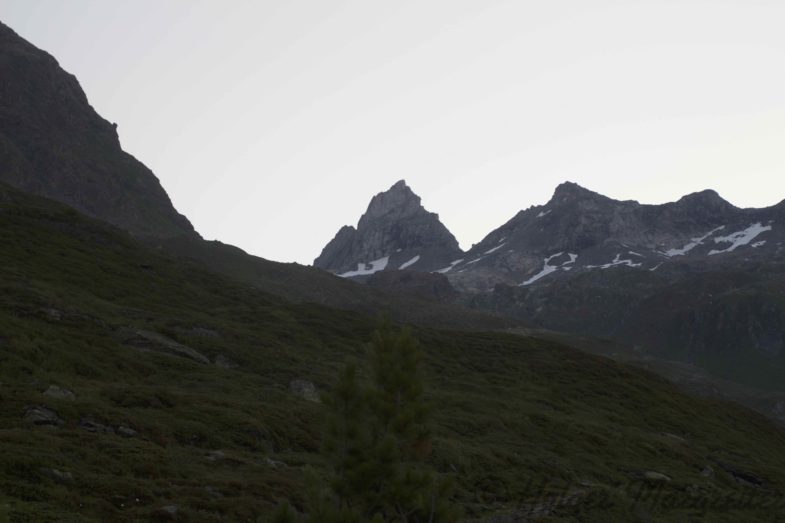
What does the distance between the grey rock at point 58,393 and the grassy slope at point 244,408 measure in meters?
0.73

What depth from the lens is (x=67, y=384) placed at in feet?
134

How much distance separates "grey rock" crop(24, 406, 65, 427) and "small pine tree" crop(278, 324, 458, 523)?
57.3 feet

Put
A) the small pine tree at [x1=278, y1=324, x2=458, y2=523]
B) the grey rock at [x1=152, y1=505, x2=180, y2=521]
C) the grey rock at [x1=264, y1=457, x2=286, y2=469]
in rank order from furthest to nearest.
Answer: the grey rock at [x1=264, y1=457, x2=286, y2=469] → the grey rock at [x1=152, y1=505, x2=180, y2=521] → the small pine tree at [x1=278, y1=324, x2=458, y2=523]

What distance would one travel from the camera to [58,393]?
3806 centimetres

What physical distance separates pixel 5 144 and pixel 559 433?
173 m

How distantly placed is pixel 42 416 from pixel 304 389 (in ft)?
93.3

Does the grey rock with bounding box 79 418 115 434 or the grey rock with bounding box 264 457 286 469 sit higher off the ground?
the grey rock with bounding box 79 418 115 434

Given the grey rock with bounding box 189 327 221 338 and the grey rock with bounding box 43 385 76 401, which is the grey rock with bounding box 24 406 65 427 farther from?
the grey rock with bounding box 189 327 221 338

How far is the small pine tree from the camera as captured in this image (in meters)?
22.7

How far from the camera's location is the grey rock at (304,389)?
5866cm

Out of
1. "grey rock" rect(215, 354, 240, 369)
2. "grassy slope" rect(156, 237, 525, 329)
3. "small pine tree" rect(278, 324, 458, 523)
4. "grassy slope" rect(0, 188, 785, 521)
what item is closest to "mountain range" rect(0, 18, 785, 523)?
"grassy slope" rect(0, 188, 785, 521)

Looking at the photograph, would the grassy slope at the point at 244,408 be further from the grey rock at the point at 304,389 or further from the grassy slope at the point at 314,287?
the grassy slope at the point at 314,287

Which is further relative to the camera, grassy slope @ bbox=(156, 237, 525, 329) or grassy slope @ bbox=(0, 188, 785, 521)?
Answer: grassy slope @ bbox=(156, 237, 525, 329)

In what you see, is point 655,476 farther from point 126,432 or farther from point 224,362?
point 126,432
